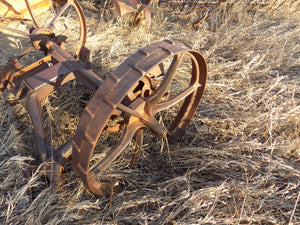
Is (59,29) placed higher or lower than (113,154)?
higher

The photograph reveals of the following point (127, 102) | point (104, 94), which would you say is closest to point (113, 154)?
point (127, 102)

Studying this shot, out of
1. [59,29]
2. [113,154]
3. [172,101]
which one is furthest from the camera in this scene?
[59,29]

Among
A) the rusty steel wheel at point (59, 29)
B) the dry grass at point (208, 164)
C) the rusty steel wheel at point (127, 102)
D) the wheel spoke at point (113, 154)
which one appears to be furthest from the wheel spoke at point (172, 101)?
the rusty steel wheel at point (59, 29)

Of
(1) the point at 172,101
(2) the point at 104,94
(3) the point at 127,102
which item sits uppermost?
(2) the point at 104,94

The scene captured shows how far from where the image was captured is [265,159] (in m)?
1.56

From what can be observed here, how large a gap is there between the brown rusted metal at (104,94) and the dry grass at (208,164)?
163 mm

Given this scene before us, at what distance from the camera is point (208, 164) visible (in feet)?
5.08

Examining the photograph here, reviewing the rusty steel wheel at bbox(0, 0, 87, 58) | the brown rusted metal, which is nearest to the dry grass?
the brown rusted metal

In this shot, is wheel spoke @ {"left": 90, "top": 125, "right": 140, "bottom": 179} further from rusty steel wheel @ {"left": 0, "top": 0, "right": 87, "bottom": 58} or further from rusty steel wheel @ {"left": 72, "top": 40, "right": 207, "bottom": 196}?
rusty steel wheel @ {"left": 0, "top": 0, "right": 87, "bottom": 58}

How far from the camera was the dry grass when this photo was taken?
1320mm

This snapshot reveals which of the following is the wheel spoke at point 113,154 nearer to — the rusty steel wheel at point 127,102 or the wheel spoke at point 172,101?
the rusty steel wheel at point 127,102

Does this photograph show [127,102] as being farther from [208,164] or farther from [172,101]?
[208,164]

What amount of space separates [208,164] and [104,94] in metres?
0.99

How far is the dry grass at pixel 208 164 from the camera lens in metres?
1.32
